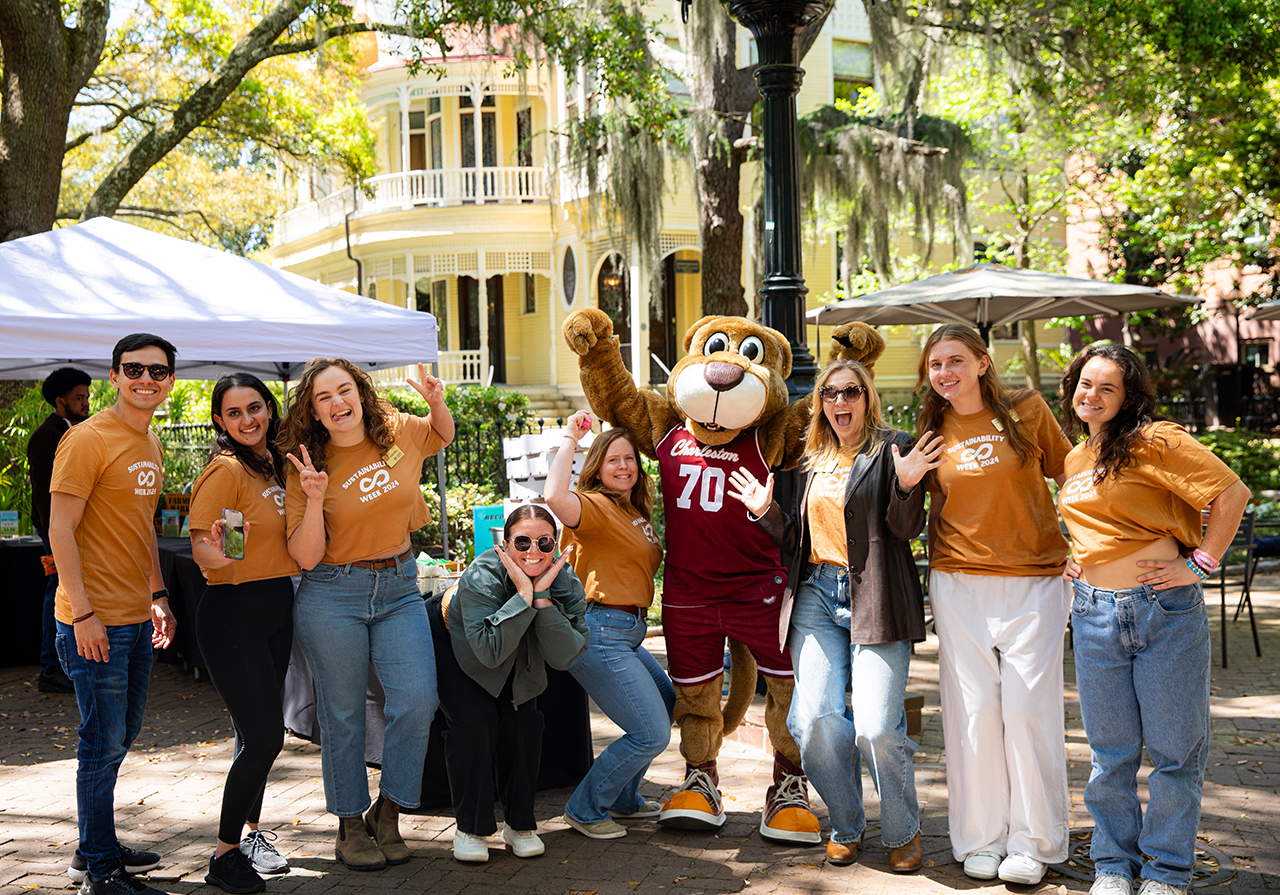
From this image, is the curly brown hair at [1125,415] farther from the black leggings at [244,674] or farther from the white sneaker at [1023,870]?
the black leggings at [244,674]

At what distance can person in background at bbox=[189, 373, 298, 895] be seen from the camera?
3779 millimetres

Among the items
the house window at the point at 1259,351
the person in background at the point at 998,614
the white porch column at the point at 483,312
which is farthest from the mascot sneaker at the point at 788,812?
the house window at the point at 1259,351

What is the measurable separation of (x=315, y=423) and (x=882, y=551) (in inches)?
83.3

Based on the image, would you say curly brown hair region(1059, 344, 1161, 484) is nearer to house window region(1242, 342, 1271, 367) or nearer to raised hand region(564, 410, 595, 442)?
raised hand region(564, 410, 595, 442)

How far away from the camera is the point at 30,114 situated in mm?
10195

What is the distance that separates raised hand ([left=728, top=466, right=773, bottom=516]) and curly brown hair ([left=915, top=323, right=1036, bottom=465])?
62 cm

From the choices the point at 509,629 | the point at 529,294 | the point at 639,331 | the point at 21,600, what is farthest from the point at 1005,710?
the point at 529,294

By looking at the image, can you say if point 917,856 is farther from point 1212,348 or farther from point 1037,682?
point 1212,348

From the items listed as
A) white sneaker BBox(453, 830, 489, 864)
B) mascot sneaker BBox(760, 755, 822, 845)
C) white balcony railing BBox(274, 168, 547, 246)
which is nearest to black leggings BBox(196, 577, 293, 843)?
white sneaker BBox(453, 830, 489, 864)

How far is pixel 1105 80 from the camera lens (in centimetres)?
1218

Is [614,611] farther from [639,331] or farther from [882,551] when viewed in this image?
[639,331]

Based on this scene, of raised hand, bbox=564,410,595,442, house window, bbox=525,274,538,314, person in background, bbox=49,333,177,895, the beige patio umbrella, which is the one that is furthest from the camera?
house window, bbox=525,274,538,314

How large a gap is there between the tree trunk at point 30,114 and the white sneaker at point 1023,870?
32.7 feet

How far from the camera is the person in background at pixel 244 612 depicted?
3.78 meters
